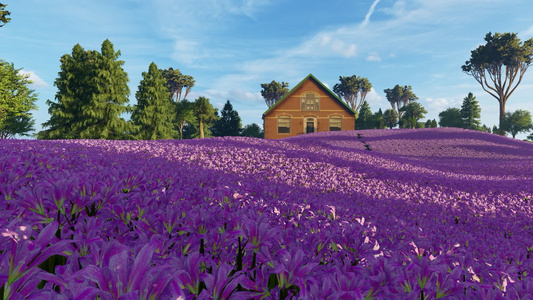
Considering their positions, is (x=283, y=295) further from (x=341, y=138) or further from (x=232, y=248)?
(x=341, y=138)

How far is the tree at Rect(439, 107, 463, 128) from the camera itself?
7512 cm

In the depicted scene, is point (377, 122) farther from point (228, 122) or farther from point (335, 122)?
point (228, 122)

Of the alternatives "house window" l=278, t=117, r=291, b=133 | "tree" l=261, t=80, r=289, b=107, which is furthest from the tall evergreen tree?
"tree" l=261, t=80, r=289, b=107

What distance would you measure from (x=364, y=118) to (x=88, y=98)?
183 ft

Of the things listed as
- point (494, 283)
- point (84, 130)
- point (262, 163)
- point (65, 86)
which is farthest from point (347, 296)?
point (65, 86)

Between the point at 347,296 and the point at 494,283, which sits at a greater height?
the point at 347,296

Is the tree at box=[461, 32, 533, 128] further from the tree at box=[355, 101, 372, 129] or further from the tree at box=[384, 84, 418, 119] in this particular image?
the tree at box=[384, 84, 418, 119]

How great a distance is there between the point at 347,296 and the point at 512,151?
3491 cm

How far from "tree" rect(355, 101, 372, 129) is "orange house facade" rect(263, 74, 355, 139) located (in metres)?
23.3

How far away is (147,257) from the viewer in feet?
3.30

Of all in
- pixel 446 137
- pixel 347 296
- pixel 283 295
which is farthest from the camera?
pixel 446 137

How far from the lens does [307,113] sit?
47.4 metres

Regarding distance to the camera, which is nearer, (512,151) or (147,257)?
(147,257)

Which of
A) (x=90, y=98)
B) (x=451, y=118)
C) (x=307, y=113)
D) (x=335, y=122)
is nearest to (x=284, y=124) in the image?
(x=307, y=113)
